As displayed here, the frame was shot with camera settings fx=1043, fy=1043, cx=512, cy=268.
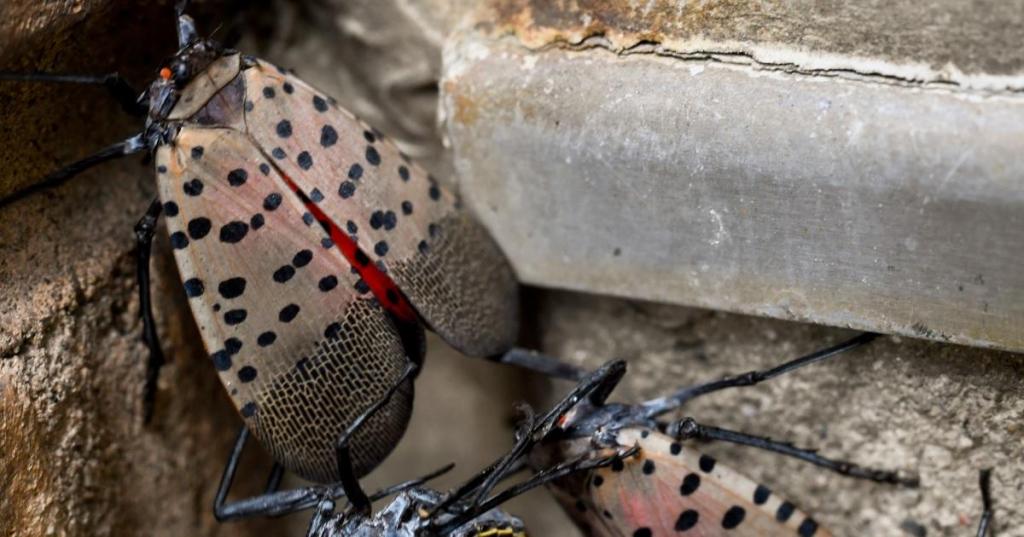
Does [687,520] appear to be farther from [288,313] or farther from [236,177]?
[236,177]

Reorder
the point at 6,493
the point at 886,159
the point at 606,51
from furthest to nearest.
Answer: the point at 606,51 < the point at 6,493 < the point at 886,159

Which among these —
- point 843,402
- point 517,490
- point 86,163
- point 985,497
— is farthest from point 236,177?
point 985,497

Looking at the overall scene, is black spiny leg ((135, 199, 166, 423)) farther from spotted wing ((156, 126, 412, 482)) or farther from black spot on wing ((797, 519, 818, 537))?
black spot on wing ((797, 519, 818, 537))

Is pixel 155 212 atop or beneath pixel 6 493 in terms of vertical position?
atop

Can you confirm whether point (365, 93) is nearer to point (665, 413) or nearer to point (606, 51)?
point (606, 51)

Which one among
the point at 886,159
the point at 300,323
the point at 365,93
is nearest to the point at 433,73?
the point at 365,93

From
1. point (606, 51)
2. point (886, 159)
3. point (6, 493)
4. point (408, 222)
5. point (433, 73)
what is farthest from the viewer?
point (433, 73)

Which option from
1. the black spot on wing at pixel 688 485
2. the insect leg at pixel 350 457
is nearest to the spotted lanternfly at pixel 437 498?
the insect leg at pixel 350 457
